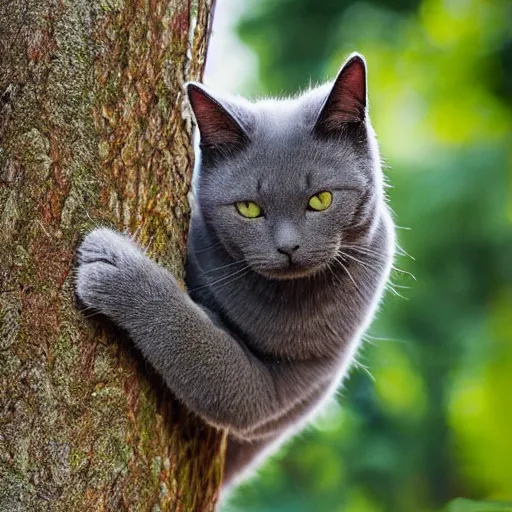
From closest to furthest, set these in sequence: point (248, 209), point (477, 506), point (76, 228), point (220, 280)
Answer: point (477, 506), point (76, 228), point (248, 209), point (220, 280)

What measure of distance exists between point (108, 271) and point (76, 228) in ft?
0.52

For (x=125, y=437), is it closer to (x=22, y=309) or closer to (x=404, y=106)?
(x=22, y=309)

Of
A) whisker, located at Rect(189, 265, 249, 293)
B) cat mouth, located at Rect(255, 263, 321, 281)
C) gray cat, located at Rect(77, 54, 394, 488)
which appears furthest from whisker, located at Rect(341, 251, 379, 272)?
whisker, located at Rect(189, 265, 249, 293)

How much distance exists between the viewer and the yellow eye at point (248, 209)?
6.89 ft

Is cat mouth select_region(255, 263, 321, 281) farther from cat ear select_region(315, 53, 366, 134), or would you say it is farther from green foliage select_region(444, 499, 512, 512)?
green foliage select_region(444, 499, 512, 512)

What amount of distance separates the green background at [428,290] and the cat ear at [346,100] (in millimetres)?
1445

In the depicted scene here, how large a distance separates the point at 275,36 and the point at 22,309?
276 centimetres

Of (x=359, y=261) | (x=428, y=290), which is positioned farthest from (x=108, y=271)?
(x=428, y=290)

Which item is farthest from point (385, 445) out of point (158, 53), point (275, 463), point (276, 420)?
point (158, 53)

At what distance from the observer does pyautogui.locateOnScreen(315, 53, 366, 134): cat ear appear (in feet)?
6.45

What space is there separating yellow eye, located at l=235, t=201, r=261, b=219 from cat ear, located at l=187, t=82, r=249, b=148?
0.19m

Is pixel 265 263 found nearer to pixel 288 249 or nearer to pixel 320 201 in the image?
pixel 288 249

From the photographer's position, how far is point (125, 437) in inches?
67.6

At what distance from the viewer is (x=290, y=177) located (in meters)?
2.06
